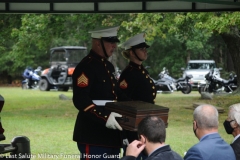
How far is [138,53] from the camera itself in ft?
18.4

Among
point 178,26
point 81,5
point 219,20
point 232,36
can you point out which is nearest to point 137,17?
point 178,26

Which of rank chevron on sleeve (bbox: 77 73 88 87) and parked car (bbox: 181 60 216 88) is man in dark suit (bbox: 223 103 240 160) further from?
parked car (bbox: 181 60 216 88)

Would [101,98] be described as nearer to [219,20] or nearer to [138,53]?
[138,53]

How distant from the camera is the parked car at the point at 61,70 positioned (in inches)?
1133

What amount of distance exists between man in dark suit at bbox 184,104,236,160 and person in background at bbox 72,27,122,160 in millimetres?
1099

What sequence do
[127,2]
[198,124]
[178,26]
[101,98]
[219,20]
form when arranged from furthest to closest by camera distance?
1. [178,26]
2. [219,20]
3. [127,2]
4. [101,98]
5. [198,124]

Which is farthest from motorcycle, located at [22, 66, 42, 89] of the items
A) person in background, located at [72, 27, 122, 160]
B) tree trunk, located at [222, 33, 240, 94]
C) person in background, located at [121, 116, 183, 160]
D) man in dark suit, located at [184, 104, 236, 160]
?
person in background, located at [121, 116, 183, 160]

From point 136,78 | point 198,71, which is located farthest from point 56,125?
point 198,71

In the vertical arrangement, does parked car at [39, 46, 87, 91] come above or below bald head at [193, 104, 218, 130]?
below

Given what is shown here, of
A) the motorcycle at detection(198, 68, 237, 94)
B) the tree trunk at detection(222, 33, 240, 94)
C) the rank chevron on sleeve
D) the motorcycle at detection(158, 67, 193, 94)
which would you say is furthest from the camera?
the motorcycle at detection(158, 67, 193, 94)

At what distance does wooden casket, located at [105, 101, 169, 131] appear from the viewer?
13.9 feet

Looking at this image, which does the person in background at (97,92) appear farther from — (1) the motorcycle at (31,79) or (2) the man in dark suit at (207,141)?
(1) the motorcycle at (31,79)

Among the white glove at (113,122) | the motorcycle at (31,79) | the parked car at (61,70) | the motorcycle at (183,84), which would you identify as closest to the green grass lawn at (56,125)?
the white glove at (113,122)

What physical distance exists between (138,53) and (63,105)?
12715 millimetres
